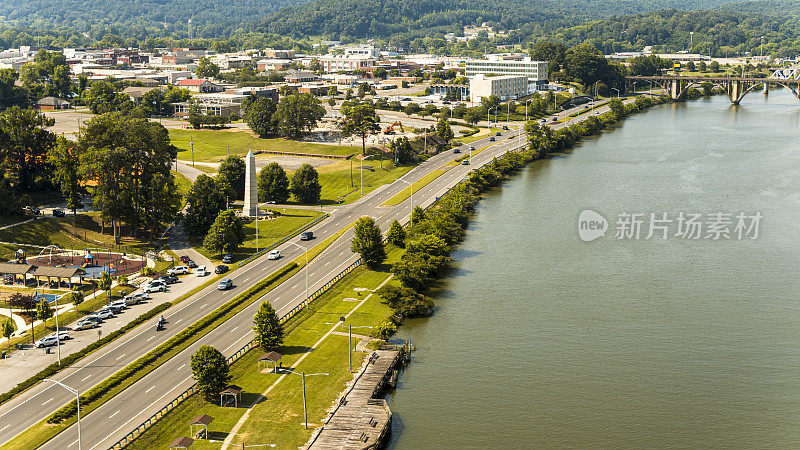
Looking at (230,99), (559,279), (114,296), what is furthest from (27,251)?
(230,99)

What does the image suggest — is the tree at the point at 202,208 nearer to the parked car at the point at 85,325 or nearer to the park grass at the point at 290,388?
the park grass at the point at 290,388

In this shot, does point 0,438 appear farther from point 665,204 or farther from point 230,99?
point 230,99

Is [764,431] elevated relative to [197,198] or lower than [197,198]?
lower

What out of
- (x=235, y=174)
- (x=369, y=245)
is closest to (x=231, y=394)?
(x=369, y=245)

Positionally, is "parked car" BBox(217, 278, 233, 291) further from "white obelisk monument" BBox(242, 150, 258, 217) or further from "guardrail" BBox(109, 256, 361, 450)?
"white obelisk monument" BBox(242, 150, 258, 217)

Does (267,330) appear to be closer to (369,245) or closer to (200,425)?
(200,425)

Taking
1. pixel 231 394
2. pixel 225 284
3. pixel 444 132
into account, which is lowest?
pixel 231 394

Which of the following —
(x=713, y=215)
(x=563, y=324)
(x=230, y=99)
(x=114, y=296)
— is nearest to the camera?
(x=563, y=324)
